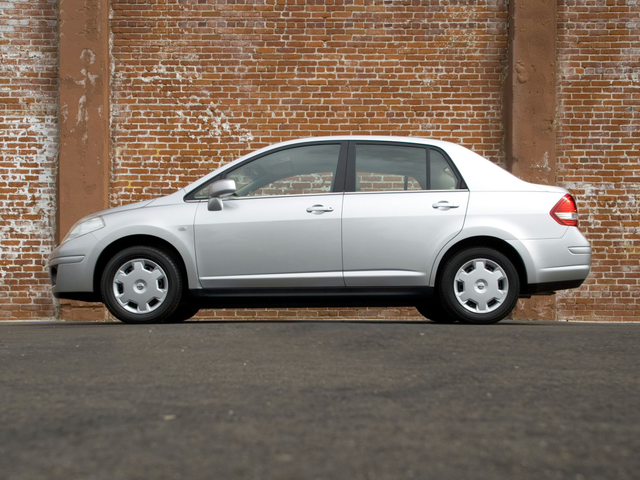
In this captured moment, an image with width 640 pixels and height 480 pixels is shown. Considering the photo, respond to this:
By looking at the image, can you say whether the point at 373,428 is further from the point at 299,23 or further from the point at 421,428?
the point at 299,23

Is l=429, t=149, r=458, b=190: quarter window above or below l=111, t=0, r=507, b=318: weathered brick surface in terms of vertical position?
below

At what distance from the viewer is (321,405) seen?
3.33 metres

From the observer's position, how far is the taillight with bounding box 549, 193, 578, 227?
20.7 feet

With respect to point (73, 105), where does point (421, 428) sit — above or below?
below

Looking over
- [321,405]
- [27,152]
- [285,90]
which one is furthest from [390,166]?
[27,152]

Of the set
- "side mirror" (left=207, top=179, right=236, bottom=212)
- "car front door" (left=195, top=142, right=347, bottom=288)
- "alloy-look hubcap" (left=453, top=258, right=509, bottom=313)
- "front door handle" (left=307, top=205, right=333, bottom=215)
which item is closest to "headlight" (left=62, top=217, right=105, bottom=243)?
"car front door" (left=195, top=142, right=347, bottom=288)

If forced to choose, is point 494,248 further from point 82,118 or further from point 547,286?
point 82,118

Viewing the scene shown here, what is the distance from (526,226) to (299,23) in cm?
486

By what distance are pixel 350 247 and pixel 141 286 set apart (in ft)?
6.03

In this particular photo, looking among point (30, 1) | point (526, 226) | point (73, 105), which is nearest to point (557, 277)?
point (526, 226)

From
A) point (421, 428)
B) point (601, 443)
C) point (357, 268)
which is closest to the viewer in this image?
point (601, 443)

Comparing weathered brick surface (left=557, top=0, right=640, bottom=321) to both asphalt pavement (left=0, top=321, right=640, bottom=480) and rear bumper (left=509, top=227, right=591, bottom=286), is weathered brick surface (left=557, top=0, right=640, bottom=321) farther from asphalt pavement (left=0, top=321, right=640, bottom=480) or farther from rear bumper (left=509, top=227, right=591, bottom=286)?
asphalt pavement (left=0, top=321, right=640, bottom=480)

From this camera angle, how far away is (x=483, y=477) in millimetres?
2326

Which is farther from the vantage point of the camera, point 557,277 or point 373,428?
point 557,277
